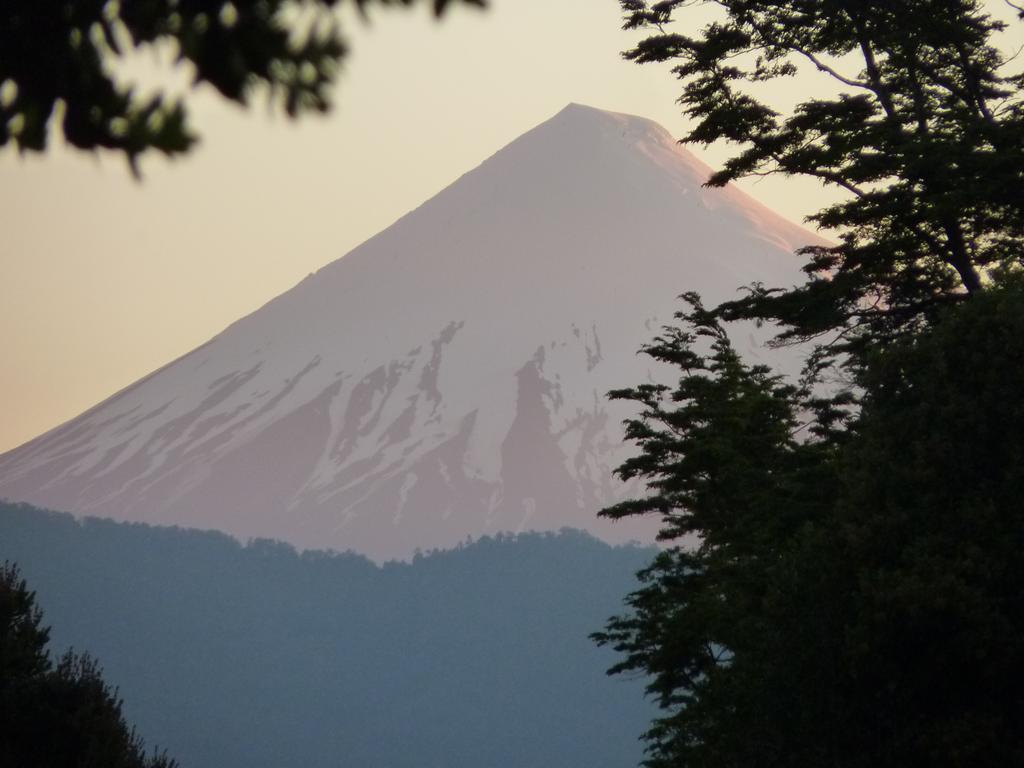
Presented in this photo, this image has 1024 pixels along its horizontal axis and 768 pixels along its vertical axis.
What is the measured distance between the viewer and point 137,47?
2.80 meters

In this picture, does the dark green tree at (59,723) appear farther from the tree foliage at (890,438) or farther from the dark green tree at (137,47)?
the dark green tree at (137,47)

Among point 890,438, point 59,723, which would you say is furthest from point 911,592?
point 59,723

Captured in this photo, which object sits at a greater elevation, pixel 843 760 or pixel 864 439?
pixel 864 439

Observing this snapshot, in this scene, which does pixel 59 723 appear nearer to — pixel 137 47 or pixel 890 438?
pixel 890 438

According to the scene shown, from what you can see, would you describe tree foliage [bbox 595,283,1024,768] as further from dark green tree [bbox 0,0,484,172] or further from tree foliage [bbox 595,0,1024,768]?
dark green tree [bbox 0,0,484,172]

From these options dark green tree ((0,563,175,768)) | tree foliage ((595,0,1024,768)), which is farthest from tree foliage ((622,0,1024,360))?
dark green tree ((0,563,175,768))

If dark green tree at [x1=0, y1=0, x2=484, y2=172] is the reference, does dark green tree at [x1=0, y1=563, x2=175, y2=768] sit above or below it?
above

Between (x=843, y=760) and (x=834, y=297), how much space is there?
6860 millimetres

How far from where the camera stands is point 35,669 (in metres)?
23.5

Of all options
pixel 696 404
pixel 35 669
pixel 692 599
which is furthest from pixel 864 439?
pixel 35 669

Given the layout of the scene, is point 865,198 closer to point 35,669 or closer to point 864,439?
point 864,439

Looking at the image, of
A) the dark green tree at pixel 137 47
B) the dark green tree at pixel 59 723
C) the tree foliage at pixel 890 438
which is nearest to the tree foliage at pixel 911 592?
the tree foliage at pixel 890 438

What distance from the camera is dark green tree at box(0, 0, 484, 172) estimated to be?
2.72m

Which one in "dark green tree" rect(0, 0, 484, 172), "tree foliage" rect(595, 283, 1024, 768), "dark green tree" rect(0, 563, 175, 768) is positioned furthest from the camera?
"dark green tree" rect(0, 563, 175, 768)
